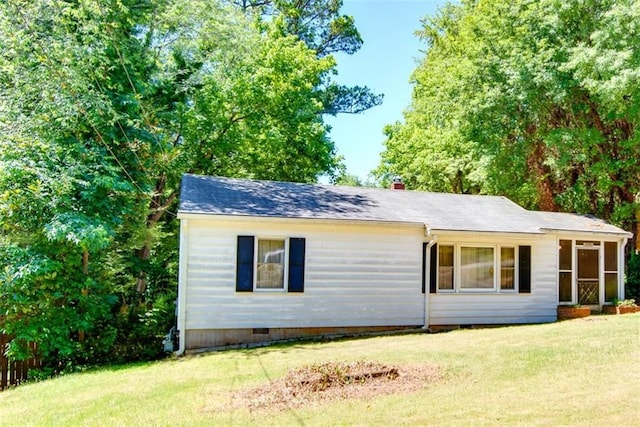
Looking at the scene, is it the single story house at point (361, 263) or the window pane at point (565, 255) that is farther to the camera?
the window pane at point (565, 255)

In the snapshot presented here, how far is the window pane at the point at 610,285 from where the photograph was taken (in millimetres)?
14945

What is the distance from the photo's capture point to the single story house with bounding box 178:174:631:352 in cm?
1121

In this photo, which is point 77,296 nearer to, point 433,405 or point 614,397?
point 433,405

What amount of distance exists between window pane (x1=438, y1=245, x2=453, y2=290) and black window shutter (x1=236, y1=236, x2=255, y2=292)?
195 inches

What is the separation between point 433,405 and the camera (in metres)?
5.86

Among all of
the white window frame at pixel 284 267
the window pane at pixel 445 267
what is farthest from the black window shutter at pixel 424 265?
the white window frame at pixel 284 267

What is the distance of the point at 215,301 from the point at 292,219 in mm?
2514

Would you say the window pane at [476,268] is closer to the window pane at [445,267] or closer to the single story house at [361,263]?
the single story house at [361,263]

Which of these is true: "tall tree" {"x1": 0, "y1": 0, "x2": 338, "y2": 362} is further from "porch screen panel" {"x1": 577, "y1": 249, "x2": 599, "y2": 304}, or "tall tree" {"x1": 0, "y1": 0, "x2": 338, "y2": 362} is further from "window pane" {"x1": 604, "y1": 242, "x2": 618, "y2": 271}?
"window pane" {"x1": 604, "y1": 242, "x2": 618, "y2": 271}

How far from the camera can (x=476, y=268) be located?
13.2m

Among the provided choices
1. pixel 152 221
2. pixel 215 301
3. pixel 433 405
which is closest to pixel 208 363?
pixel 215 301

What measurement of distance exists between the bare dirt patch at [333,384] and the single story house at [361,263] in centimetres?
413

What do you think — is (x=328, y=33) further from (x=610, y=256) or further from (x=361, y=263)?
(x=361, y=263)

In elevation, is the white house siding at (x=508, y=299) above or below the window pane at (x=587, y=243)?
below
